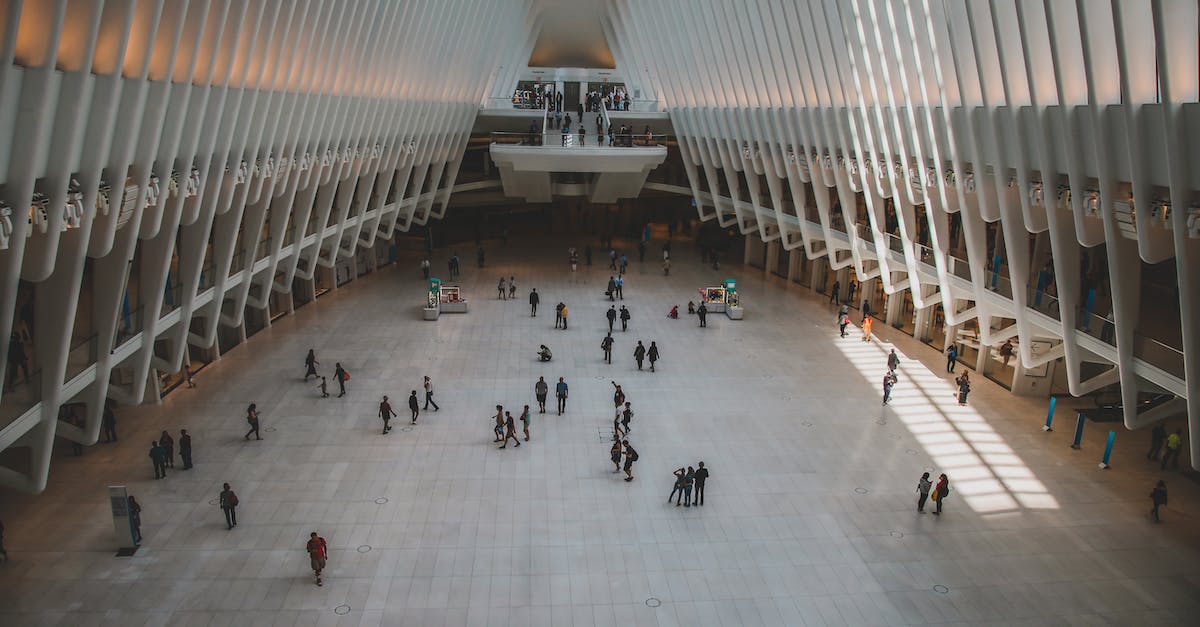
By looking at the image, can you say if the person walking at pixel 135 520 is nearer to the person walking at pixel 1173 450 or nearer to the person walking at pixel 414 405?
the person walking at pixel 414 405

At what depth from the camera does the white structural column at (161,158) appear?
31.4ft

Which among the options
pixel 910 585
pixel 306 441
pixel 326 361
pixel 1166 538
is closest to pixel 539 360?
pixel 326 361

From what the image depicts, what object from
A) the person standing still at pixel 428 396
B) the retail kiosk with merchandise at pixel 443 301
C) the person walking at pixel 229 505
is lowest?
the person walking at pixel 229 505

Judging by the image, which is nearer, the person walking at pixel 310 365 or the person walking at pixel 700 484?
the person walking at pixel 700 484

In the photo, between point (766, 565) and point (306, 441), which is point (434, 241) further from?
point (766, 565)

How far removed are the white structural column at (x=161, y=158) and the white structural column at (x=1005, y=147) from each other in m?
11.2

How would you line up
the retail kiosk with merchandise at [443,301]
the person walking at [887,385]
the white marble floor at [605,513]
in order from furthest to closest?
the retail kiosk with merchandise at [443,301] → the person walking at [887,385] → the white marble floor at [605,513]

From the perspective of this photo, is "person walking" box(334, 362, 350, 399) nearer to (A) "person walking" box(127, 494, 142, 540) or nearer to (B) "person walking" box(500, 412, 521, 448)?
(B) "person walking" box(500, 412, 521, 448)

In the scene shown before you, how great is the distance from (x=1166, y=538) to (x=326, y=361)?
18.5 metres

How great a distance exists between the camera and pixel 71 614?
10641 mm

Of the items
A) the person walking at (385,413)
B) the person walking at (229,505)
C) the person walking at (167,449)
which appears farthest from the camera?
the person walking at (385,413)

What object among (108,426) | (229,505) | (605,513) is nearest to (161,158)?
(229,505)

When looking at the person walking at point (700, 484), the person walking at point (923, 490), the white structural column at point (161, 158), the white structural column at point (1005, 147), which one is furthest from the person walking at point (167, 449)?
the white structural column at point (1005, 147)

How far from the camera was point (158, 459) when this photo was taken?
14453 mm
